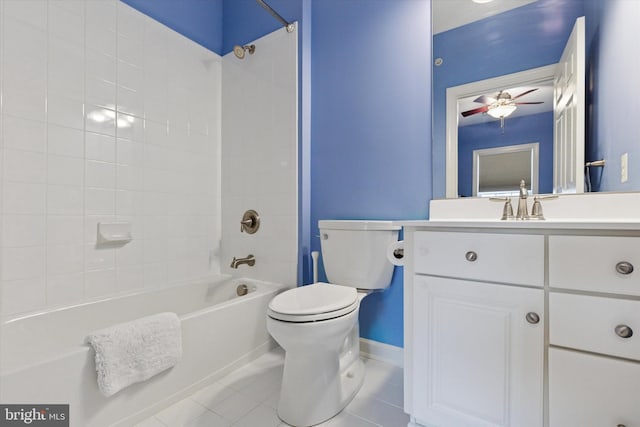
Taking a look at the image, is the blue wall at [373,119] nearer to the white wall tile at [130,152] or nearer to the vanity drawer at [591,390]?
the vanity drawer at [591,390]

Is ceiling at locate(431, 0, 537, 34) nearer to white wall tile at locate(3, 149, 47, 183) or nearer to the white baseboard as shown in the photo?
the white baseboard

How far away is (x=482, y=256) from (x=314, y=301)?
0.73m

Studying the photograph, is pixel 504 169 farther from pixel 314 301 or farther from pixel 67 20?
pixel 67 20

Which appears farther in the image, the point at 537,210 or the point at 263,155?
the point at 263,155

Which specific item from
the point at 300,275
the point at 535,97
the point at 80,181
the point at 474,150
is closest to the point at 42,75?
the point at 80,181

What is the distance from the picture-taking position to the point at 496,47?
4.42ft

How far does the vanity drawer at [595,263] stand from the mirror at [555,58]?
19.8 inches

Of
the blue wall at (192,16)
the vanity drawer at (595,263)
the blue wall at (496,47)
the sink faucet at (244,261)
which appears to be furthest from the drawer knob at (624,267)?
the blue wall at (192,16)

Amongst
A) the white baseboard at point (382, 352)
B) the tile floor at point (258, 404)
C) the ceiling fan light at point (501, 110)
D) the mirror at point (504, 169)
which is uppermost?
the ceiling fan light at point (501, 110)

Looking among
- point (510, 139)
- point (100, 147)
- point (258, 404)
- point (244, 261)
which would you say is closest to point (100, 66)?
point (100, 147)

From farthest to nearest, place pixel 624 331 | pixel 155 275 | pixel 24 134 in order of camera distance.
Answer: pixel 155 275
pixel 24 134
pixel 624 331

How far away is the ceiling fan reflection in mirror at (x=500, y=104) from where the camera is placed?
1.30 metres

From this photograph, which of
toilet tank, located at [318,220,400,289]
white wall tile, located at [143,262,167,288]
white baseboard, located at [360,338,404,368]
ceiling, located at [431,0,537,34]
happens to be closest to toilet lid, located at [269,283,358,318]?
toilet tank, located at [318,220,400,289]

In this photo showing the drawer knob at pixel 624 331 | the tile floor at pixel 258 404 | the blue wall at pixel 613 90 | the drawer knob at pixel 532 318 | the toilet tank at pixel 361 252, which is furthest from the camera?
the toilet tank at pixel 361 252
